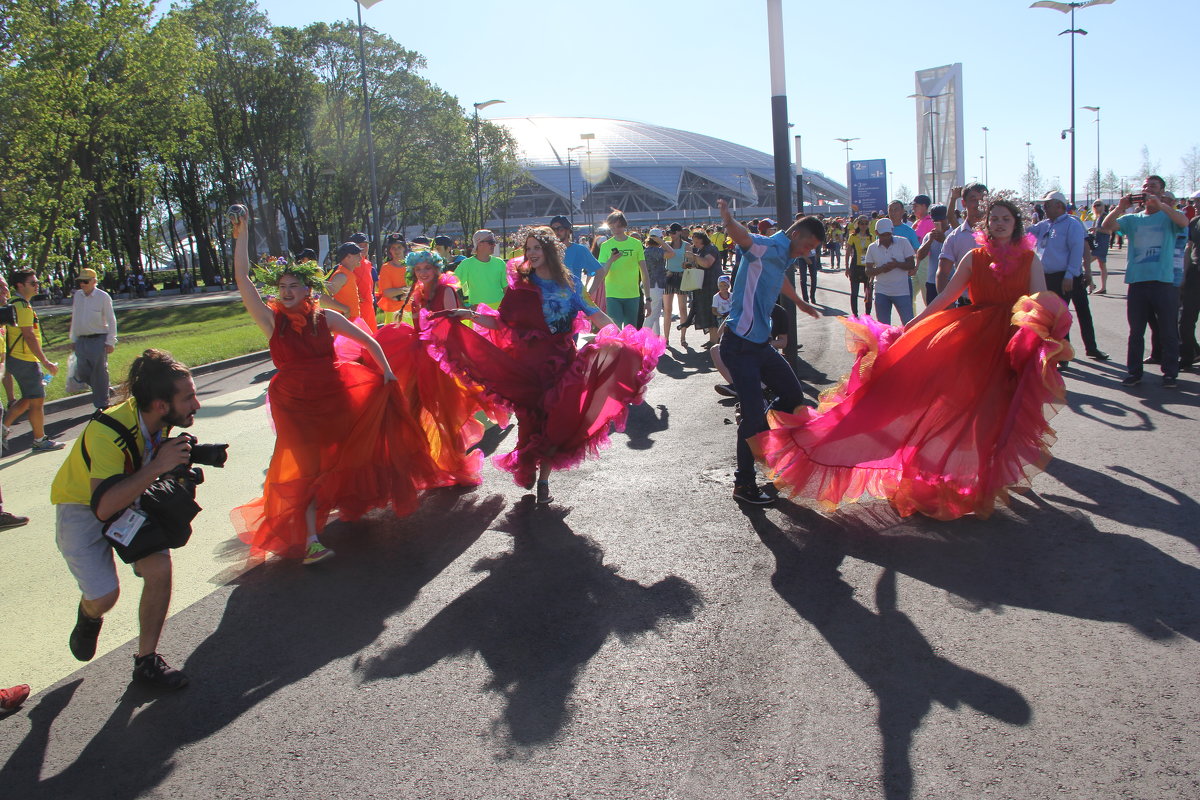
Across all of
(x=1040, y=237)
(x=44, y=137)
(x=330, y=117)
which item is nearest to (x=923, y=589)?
(x=1040, y=237)

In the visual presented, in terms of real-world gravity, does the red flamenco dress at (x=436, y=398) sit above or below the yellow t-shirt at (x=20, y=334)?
below

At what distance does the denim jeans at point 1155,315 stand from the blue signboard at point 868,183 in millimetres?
42440

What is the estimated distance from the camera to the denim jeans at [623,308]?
1223 cm

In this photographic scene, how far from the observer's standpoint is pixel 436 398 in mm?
6816

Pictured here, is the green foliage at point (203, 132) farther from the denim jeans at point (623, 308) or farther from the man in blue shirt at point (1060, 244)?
the man in blue shirt at point (1060, 244)

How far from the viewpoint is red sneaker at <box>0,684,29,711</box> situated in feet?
12.3

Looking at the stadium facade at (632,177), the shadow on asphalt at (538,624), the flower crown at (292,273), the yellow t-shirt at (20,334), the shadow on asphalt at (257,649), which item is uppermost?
the stadium facade at (632,177)

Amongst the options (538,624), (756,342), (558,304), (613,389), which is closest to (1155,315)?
(756,342)

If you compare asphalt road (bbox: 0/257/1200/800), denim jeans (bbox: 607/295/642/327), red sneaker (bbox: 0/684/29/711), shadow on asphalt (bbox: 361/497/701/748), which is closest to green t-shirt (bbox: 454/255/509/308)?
denim jeans (bbox: 607/295/642/327)

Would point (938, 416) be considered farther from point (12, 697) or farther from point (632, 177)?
point (632, 177)

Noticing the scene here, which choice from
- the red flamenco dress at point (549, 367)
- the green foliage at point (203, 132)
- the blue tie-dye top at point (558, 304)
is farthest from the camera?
the green foliage at point (203, 132)

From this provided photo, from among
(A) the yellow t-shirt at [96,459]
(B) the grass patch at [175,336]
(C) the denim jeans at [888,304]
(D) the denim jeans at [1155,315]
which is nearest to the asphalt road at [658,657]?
(A) the yellow t-shirt at [96,459]

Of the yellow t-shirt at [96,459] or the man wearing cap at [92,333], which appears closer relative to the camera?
the yellow t-shirt at [96,459]

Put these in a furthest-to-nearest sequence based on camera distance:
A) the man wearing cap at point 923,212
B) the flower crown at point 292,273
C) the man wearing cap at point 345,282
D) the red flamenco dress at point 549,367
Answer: the man wearing cap at point 923,212
the man wearing cap at point 345,282
the red flamenco dress at point 549,367
the flower crown at point 292,273
